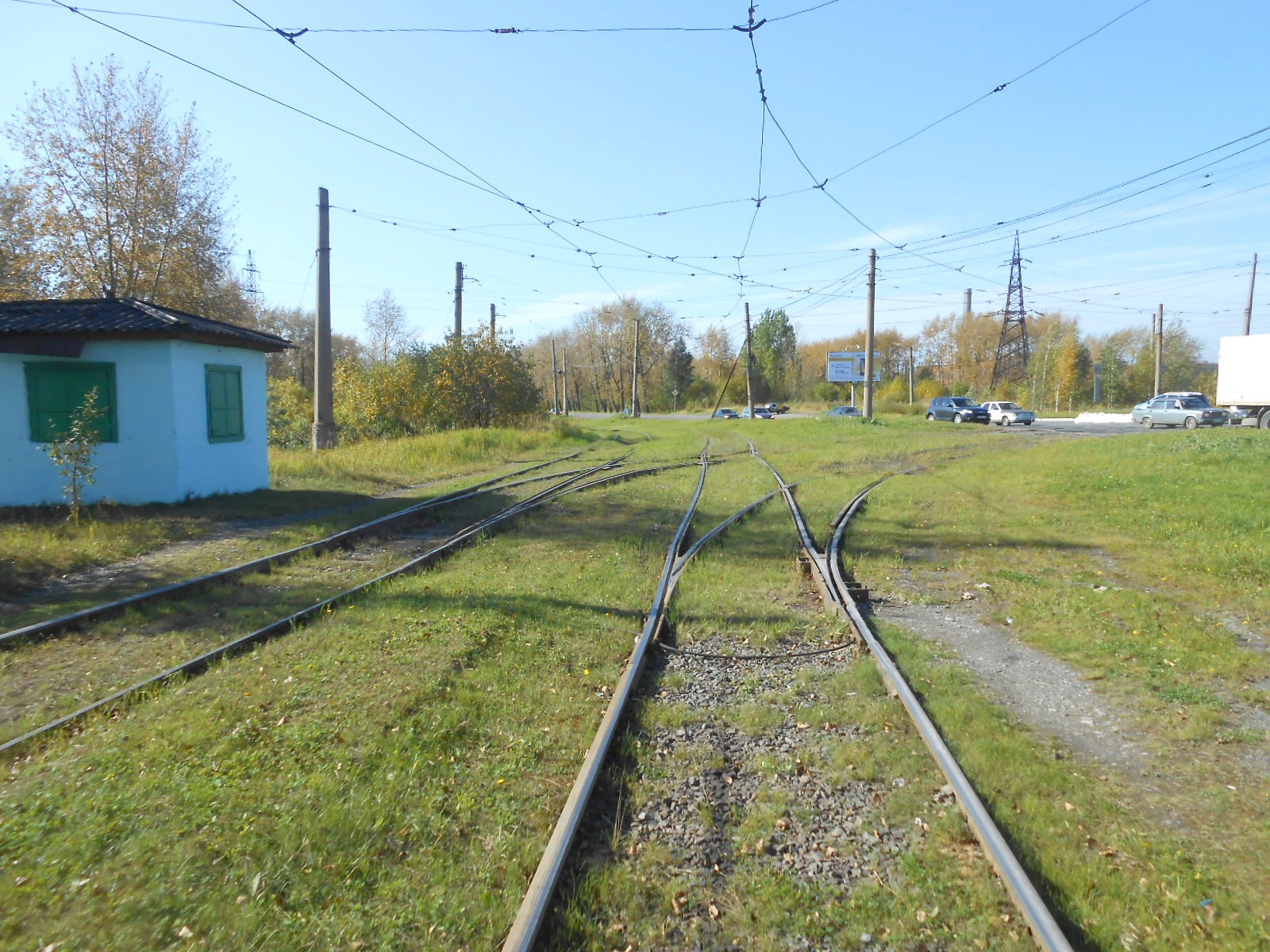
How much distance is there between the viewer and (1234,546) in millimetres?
10188

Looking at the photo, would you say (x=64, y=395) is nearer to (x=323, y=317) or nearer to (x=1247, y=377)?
(x=323, y=317)

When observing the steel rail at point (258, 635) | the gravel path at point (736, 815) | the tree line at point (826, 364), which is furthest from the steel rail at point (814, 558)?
the tree line at point (826, 364)

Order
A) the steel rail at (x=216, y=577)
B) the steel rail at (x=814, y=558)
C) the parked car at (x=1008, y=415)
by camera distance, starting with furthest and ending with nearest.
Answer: the parked car at (x=1008, y=415), the steel rail at (x=814, y=558), the steel rail at (x=216, y=577)

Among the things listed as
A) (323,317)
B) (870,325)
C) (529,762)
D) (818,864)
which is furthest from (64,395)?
(870,325)

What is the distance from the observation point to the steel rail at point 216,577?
684cm

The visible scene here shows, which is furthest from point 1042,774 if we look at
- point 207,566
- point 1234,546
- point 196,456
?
point 196,456

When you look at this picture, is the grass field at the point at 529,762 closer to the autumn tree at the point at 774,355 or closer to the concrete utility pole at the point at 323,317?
the concrete utility pole at the point at 323,317

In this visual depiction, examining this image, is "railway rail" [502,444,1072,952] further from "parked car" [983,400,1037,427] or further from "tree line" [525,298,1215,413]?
"tree line" [525,298,1215,413]

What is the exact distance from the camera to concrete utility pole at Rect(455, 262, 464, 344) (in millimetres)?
34406

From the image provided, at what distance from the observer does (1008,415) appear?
46.6 meters

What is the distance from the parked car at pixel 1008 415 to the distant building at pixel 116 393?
41751mm

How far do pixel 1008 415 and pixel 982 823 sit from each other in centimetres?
4734

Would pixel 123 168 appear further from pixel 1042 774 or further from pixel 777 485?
pixel 1042 774

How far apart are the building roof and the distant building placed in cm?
2
